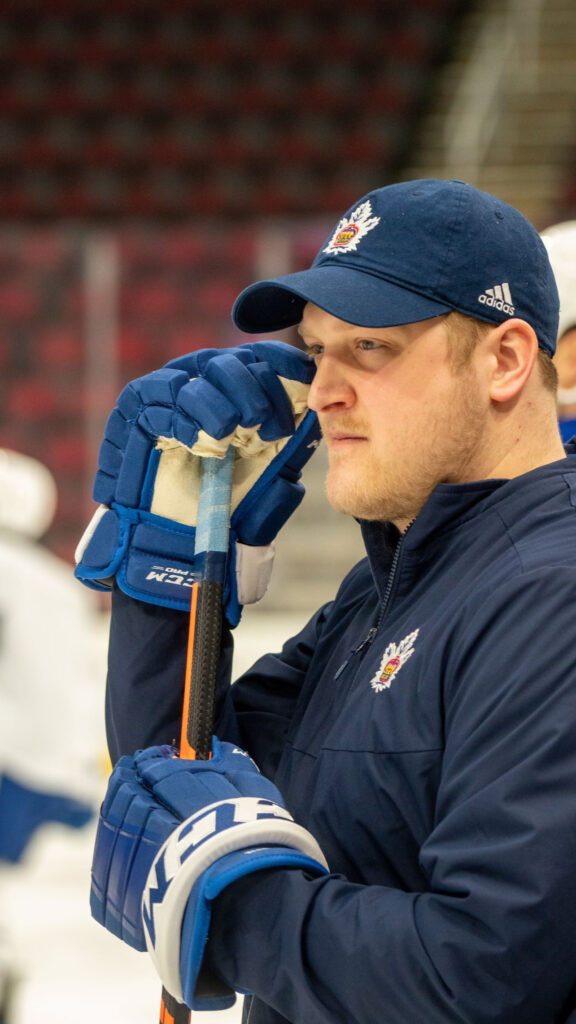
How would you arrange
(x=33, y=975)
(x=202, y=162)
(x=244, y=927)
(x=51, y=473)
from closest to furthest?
1. (x=244, y=927)
2. (x=33, y=975)
3. (x=51, y=473)
4. (x=202, y=162)

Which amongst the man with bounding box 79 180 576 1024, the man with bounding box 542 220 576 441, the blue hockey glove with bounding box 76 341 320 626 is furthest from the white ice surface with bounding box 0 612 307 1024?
the man with bounding box 79 180 576 1024

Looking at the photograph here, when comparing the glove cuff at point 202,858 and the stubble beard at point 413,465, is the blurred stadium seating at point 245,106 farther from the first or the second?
the glove cuff at point 202,858

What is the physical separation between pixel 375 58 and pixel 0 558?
4904 millimetres

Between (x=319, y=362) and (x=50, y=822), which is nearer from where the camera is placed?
(x=319, y=362)

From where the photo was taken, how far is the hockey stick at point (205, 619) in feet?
3.66

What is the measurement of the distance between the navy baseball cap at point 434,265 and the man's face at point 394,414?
3cm

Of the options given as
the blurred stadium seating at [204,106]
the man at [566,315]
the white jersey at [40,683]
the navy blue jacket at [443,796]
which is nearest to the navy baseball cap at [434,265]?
the navy blue jacket at [443,796]

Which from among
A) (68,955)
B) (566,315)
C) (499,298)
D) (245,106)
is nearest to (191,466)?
(499,298)

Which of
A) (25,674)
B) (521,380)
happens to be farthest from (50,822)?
(521,380)

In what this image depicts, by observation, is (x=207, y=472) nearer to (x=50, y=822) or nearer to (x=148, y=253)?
(x=50, y=822)

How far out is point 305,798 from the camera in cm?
104

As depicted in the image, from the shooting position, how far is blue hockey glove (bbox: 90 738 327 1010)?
2.83 ft

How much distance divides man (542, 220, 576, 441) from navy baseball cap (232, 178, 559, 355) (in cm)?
67

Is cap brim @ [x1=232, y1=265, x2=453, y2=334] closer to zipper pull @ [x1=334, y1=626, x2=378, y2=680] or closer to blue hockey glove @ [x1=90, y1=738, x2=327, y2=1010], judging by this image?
zipper pull @ [x1=334, y1=626, x2=378, y2=680]
